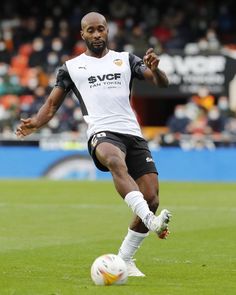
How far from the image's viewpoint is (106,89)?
955cm

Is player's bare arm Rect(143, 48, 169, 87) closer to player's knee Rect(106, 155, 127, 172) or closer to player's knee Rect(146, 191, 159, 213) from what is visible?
player's knee Rect(106, 155, 127, 172)

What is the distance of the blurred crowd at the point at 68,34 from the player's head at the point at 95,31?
20851 mm

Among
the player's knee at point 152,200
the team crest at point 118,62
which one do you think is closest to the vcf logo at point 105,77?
the team crest at point 118,62

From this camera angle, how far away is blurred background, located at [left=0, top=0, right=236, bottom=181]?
2709 centimetres

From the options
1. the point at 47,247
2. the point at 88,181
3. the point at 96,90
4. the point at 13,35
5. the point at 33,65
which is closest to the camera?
the point at 96,90

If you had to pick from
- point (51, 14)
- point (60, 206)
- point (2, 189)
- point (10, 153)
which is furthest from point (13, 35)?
point (60, 206)

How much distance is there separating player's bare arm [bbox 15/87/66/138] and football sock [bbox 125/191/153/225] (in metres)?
1.47

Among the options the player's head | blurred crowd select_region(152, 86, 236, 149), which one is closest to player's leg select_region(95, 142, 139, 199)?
the player's head

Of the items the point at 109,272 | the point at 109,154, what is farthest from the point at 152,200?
the point at 109,272

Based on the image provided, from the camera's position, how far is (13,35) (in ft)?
125

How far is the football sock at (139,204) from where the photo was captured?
877 centimetres

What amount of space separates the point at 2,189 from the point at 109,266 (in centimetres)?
1478

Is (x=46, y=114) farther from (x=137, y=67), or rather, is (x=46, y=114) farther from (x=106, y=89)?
(x=137, y=67)

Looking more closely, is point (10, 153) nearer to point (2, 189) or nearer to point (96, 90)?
point (2, 189)
